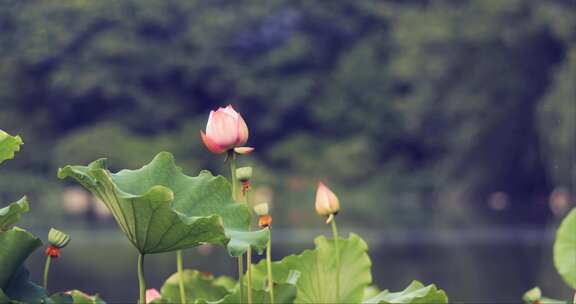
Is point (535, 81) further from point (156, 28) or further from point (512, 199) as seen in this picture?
point (156, 28)

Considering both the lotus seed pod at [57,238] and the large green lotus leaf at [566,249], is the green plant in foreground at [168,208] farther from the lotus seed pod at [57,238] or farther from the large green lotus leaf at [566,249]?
the large green lotus leaf at [566,249]

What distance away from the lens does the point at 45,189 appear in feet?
87.8

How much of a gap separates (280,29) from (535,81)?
8472 millimetres

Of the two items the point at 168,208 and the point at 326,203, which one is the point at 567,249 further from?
the point at 168,208

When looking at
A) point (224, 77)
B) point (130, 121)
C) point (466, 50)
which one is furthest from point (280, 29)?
point (466, 50)

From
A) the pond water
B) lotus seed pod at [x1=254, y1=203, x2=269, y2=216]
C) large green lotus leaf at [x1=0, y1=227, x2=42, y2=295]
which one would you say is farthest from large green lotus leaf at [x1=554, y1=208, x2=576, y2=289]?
the pond water

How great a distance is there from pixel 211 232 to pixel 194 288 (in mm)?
456

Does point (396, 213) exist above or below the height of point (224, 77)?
below

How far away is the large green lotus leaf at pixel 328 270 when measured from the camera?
74.5 inches

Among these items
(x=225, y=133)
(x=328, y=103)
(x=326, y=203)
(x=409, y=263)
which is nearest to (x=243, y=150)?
(x=225, y=133)

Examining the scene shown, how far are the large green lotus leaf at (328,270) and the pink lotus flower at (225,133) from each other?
274mm

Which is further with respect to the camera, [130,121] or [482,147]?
[130,121]

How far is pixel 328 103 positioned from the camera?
3159 cm

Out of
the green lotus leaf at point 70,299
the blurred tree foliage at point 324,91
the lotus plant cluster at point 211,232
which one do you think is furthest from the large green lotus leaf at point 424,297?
the blurred tree foliage at point 324,91
